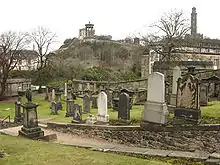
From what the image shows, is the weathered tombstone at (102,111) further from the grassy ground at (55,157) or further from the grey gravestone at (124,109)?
the grassy ground at (55,157)

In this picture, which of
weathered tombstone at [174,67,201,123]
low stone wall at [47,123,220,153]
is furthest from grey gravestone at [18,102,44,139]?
weathered tombstone at [174,67,201,123]

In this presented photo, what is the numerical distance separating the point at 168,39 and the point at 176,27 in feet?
6.04

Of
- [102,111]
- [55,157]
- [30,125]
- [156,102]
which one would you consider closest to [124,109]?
[102,111]

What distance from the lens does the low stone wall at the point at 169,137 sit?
335 inches

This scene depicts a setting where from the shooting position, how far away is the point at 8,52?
1427 inches

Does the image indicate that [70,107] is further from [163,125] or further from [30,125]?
[163,125]

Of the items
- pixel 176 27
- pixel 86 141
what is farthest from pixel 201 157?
pixel 176 27

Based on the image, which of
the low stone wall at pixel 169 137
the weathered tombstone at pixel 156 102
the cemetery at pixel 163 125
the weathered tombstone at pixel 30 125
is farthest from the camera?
the weathered tombstone at pixel 30 125

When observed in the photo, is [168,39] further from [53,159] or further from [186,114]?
[53,159]

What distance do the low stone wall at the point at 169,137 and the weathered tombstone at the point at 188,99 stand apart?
86 cm

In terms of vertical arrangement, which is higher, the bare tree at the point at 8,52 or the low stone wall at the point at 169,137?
the bare tree at the point at 8,52

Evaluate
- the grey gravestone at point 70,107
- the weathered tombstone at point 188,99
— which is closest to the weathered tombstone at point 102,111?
the weathered tombstone at point 188,99

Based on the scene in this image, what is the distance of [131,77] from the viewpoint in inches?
1751

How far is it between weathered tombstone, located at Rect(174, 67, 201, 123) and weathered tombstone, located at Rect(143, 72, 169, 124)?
2.55ft
